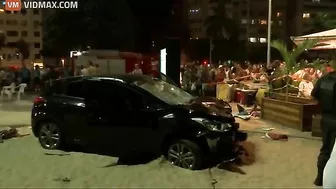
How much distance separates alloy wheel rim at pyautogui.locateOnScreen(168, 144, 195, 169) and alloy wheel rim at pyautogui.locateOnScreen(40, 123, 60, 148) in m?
2.45

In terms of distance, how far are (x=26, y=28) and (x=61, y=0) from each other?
72805 mm

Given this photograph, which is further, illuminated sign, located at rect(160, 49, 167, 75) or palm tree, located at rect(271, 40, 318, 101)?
illuminated sign, located at rect(160, 49, 167, 75)

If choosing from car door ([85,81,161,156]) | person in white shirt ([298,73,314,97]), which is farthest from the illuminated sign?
car door ([85,81,161,156])

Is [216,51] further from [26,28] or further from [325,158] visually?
[325,158]

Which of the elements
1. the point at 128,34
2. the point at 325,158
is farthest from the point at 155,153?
the point at 128,34

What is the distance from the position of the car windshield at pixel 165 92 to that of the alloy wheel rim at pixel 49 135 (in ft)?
6.30

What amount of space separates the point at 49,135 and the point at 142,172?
2.47 metres

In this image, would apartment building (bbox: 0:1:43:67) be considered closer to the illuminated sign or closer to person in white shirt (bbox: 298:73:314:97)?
the illuminated sign

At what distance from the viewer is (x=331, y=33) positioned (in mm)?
12445

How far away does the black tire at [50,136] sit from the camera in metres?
8.24

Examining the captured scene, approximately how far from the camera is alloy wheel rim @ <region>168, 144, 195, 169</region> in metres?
6.82

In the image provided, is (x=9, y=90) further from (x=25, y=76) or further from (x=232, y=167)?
(x=232, y=167)

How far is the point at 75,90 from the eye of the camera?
325 inches

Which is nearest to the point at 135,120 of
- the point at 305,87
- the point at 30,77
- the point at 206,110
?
the point at 206,110
